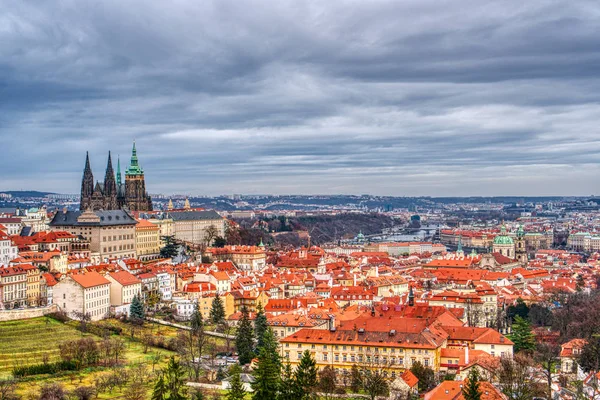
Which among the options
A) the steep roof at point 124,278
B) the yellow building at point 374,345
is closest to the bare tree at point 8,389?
the yellow building at point 374,345

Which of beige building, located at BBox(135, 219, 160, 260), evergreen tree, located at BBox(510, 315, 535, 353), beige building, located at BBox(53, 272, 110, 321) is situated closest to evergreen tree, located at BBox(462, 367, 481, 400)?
evergreen tree, located at BBox(510, 315, 535, 353)

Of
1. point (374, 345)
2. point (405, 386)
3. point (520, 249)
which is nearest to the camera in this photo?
point (405, 386)

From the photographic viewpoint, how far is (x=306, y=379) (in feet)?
180

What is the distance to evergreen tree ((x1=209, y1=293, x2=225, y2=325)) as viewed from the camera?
9046cm

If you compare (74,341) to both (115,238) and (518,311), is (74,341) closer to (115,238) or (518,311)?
(518,311)

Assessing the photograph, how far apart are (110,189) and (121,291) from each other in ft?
271

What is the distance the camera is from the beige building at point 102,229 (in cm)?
12569

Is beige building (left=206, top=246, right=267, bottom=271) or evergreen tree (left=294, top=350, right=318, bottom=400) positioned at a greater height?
beige building (left=206, top=246, right=267, bottom=271)

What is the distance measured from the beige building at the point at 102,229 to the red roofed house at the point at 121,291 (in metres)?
28.9

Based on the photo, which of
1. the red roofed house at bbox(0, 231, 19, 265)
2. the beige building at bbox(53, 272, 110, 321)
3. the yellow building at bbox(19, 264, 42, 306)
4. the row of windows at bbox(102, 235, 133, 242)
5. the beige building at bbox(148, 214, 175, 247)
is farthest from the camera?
the beige building at bbox(148, 214, 175, 247)

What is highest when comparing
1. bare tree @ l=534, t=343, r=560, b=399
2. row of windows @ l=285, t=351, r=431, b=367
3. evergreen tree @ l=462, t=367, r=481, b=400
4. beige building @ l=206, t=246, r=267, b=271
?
beige building @ l=206, t=246, r=267, b=271

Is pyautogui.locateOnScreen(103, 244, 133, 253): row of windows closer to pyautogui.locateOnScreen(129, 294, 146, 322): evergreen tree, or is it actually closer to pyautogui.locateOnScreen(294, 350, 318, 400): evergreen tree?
pyautogui.locateOnScreen(129, 294, 146, 322): evergreen tree

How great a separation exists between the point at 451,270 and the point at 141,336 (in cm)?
6546

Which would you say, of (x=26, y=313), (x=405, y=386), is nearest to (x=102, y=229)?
(x=26, y=313)
